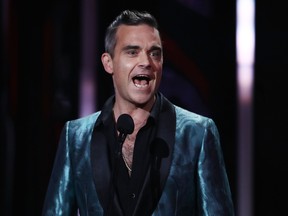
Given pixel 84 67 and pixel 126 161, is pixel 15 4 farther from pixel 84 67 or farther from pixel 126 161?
pixel 126 161

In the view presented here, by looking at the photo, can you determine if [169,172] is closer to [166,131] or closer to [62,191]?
[166,131]

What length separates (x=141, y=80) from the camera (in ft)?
5.50

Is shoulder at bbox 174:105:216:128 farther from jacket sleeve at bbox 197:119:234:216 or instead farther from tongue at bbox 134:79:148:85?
tongue at bbox 134:79:148:85

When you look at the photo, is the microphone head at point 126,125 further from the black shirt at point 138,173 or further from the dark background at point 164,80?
the dark background at point 164,80

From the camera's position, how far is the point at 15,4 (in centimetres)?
352

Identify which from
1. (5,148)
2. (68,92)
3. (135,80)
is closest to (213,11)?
(68,92)

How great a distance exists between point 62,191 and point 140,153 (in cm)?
26

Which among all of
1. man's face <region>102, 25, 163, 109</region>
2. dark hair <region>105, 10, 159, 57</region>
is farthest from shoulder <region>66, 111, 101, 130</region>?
dark hair <region>105, 10, 159, 57</region>

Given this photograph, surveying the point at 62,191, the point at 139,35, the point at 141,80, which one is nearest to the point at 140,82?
the point at 141,80

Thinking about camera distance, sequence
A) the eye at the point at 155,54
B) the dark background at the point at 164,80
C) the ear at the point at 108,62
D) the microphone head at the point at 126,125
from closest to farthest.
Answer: the microphone head at the point at 126,125 < the eye at the point at 155,54 < the ear at the point at 108,62 < the dark background at the point at 164,80

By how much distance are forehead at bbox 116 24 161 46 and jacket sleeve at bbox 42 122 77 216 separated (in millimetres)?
365

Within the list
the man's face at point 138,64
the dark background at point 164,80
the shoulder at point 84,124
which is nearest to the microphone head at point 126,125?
the man's face at point 138,64

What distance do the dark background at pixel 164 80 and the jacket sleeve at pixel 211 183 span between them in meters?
1.63

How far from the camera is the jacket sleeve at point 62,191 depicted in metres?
1.71
